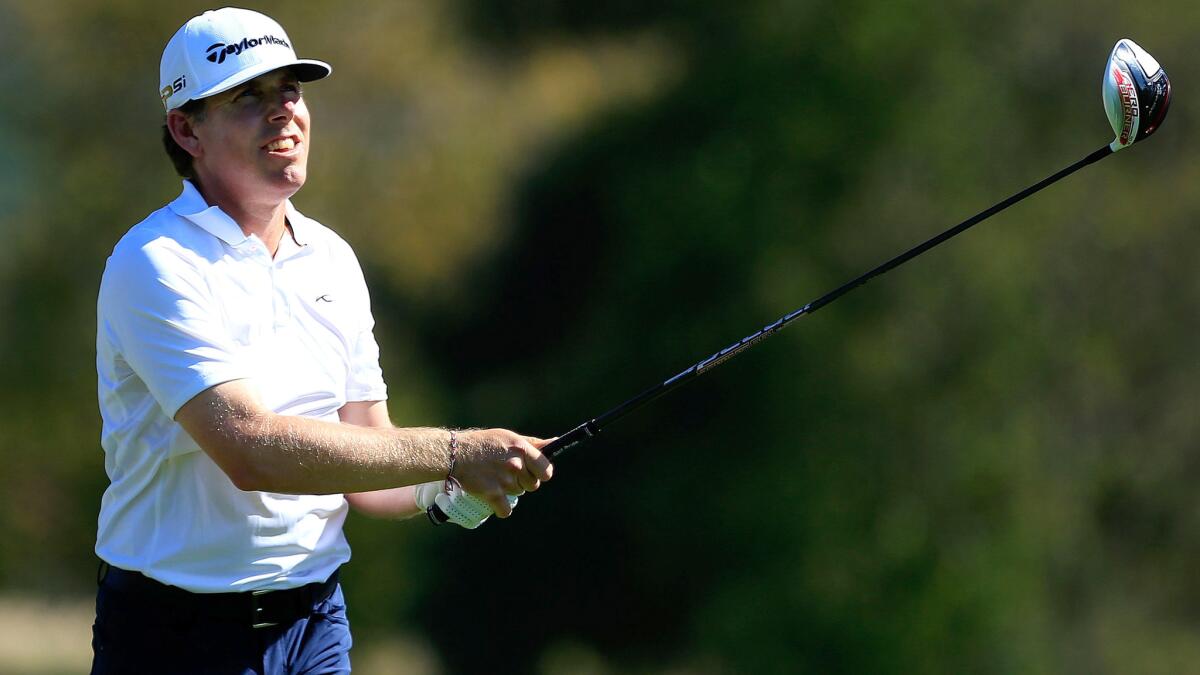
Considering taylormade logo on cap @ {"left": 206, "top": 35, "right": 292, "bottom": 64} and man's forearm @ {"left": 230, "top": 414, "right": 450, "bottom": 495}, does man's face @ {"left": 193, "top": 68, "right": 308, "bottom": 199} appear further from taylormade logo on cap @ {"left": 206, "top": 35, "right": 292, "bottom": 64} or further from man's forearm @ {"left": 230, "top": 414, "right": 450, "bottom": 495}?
man's forearm @ {"left": 230, "top": 414, "right": 450, "bottom": 495}

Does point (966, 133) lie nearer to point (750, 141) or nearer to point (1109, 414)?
point (750, 141)

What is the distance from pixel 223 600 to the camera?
1699 mm

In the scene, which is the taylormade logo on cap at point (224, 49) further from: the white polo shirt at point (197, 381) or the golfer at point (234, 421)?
the white polo shirt at point (197, 381)

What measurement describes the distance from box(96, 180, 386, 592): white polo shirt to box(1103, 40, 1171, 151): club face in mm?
1244

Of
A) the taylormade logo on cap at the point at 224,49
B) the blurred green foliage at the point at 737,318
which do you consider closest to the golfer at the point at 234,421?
the taylormade logo on cap at the point at 224,49

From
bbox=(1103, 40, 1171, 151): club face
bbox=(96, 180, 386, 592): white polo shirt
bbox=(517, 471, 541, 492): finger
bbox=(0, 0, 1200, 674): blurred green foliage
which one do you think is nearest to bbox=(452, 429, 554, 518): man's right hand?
bbox=(517, 471, 541, 492): finger

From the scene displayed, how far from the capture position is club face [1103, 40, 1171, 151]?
83.0 inches

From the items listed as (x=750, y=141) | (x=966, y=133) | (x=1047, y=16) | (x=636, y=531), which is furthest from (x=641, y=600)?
(x=1047, y=16)

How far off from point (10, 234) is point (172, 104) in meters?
3.60

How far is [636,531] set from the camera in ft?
16.9

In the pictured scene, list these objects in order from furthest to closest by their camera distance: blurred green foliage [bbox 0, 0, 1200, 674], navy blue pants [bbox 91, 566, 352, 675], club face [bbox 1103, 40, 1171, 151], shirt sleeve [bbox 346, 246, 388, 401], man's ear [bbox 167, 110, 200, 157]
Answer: blurred green foliage [bbox 0, 0, 1200, 674] < club face [bbox 1103, 40, 1171, 151] < shirt sleeve [bbox 346, 246, 388, 401] < man's ear [bbox 167, 110, 200, 157] < navy blue pants [bbox 91, 566, 352, 675]

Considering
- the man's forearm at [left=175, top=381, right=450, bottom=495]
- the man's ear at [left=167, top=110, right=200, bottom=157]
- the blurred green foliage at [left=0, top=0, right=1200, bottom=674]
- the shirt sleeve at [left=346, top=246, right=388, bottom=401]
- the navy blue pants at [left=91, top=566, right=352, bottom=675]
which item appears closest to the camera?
the man's forearm at [left=175, top=381, right=450, bottom=495]

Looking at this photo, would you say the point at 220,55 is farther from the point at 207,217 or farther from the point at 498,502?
the point at 498,502

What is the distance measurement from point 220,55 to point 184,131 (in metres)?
0.12
